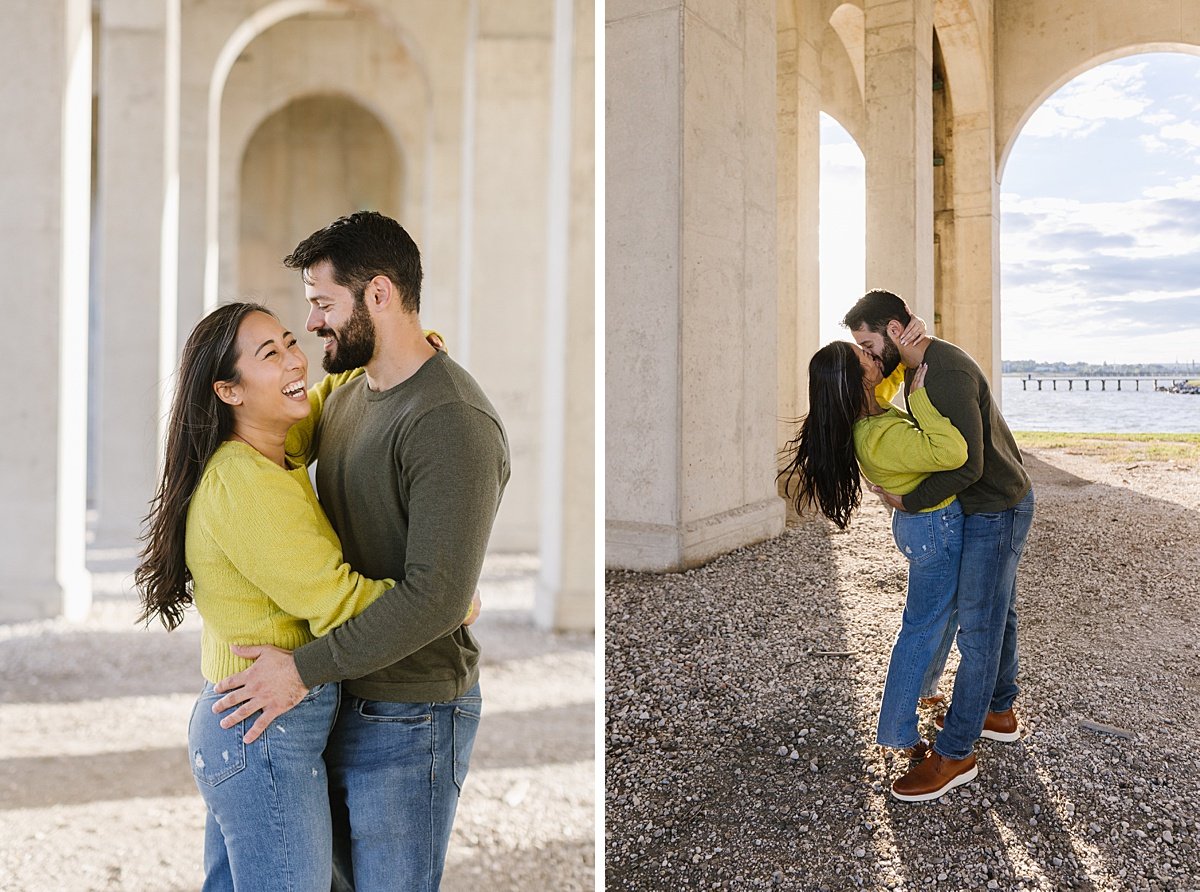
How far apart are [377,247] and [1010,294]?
2.20 meters

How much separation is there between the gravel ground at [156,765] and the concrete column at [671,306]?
1574 mm

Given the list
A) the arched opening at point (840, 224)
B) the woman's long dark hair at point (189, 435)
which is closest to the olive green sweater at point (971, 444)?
the arched opening at point (840, 224)

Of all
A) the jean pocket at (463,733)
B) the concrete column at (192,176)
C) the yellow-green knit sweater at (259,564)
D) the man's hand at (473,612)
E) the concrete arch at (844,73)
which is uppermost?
the concrete column at (192,176)

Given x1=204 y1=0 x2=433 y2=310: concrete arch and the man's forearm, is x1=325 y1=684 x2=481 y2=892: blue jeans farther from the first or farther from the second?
x1=204 y1=0 x2=433 y2=310: concrete arch

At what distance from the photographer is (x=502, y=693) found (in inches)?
266

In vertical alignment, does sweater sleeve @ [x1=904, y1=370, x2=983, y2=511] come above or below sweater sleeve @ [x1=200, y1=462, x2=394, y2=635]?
above

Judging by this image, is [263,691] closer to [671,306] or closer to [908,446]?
[908,446]

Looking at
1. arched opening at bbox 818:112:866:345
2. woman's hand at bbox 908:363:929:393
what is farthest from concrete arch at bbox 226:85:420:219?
woman's hand at bbox 908:363:929:393

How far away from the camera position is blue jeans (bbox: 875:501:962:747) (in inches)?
125

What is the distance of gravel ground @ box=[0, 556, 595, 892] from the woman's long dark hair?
250cm

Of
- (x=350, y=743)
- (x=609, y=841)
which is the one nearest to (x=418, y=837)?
(x=350, y=743)

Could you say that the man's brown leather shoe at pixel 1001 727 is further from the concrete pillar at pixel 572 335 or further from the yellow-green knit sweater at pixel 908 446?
the concrete pillar at pixel 572 335

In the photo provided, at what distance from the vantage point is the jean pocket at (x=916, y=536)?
318 cm

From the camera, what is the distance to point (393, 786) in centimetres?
231
